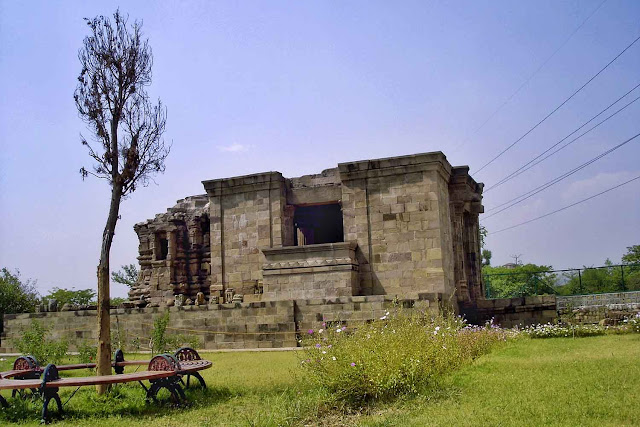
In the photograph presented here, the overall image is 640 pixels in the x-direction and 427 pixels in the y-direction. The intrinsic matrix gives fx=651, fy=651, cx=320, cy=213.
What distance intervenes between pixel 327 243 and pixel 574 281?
1974 cm

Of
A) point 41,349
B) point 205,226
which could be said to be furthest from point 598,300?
point 41,349

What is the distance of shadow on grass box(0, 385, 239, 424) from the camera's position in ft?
26.6

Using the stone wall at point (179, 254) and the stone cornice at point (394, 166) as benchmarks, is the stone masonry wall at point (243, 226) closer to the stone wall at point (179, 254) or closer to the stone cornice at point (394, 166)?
the stone wall at point (179, 254)

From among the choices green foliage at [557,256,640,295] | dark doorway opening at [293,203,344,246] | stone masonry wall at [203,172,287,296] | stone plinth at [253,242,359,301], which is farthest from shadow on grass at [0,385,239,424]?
green foliage at [557,256,640,295]

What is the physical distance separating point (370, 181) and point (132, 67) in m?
10.6

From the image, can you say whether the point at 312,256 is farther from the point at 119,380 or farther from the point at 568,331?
the point at 119,380

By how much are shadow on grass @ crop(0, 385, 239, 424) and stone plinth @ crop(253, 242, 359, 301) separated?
9.61m

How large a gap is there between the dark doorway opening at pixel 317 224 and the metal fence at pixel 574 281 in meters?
6.20

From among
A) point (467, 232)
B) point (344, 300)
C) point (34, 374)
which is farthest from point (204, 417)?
point (467, 232)

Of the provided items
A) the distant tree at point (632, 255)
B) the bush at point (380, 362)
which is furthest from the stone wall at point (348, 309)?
the distant tree at point (632, 255)

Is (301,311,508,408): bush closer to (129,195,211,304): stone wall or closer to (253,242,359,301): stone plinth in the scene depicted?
(253,242,359,301): stone plinth

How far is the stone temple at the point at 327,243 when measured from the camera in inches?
745

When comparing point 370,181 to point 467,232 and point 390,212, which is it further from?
point 467,232

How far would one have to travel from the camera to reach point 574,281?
3481 cm
